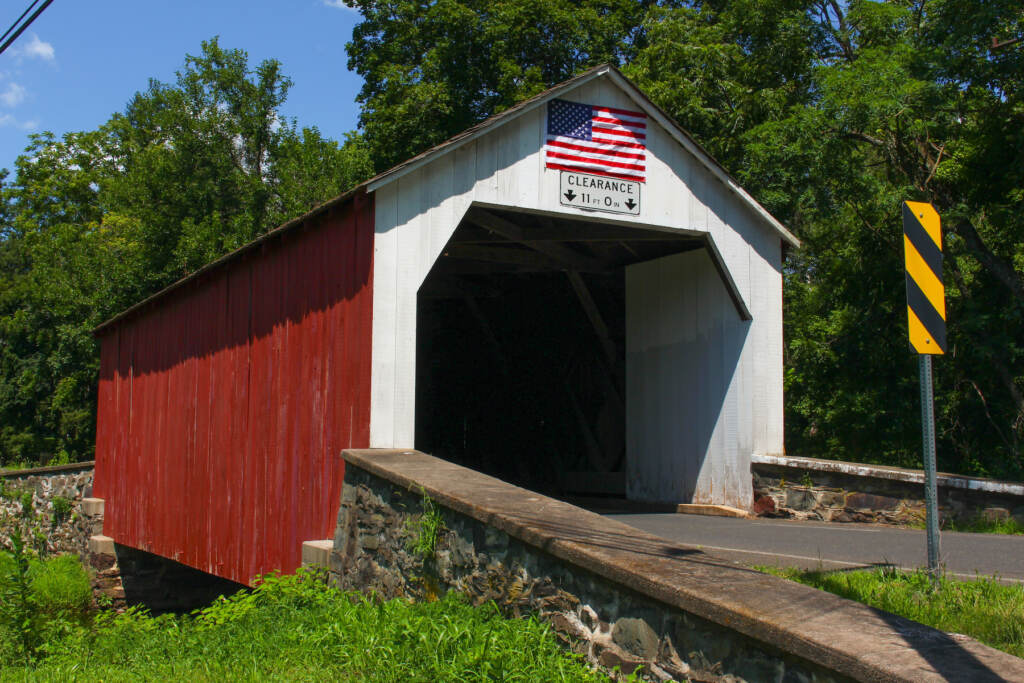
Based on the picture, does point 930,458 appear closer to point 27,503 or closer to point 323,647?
point 323,647

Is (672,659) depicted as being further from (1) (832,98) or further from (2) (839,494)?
(1) (832,98)

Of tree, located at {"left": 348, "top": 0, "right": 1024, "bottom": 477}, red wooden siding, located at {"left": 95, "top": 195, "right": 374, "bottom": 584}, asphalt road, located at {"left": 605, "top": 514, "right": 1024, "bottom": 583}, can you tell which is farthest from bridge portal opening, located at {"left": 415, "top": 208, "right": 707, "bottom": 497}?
asphalt road, located at {"left": 605, "top": 514, "right": 1024, "bottom": 583}

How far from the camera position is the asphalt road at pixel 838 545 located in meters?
5.81

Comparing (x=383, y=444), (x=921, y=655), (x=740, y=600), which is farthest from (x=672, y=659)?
(x=383, y=444)

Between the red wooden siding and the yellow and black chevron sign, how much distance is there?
437 centimetres

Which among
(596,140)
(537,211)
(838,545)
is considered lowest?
(838,545)

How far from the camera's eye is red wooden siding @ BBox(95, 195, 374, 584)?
8.09 meters

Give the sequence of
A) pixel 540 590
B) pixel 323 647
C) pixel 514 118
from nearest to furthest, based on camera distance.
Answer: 1. pixel 540 590
2. pixel 323 647
3. pixel 514 118

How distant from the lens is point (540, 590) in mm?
4523

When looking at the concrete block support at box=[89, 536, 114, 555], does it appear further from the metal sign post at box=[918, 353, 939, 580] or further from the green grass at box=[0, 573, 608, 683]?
the metal sign post at box=[918, 353, 939, 580]

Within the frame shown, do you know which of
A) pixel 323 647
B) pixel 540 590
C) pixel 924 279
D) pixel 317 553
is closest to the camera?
pixel 540 590

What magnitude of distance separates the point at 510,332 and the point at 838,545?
8.15 meters

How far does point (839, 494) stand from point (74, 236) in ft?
96.7

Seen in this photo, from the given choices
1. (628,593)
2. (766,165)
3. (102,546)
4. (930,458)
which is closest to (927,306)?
(930,458)
